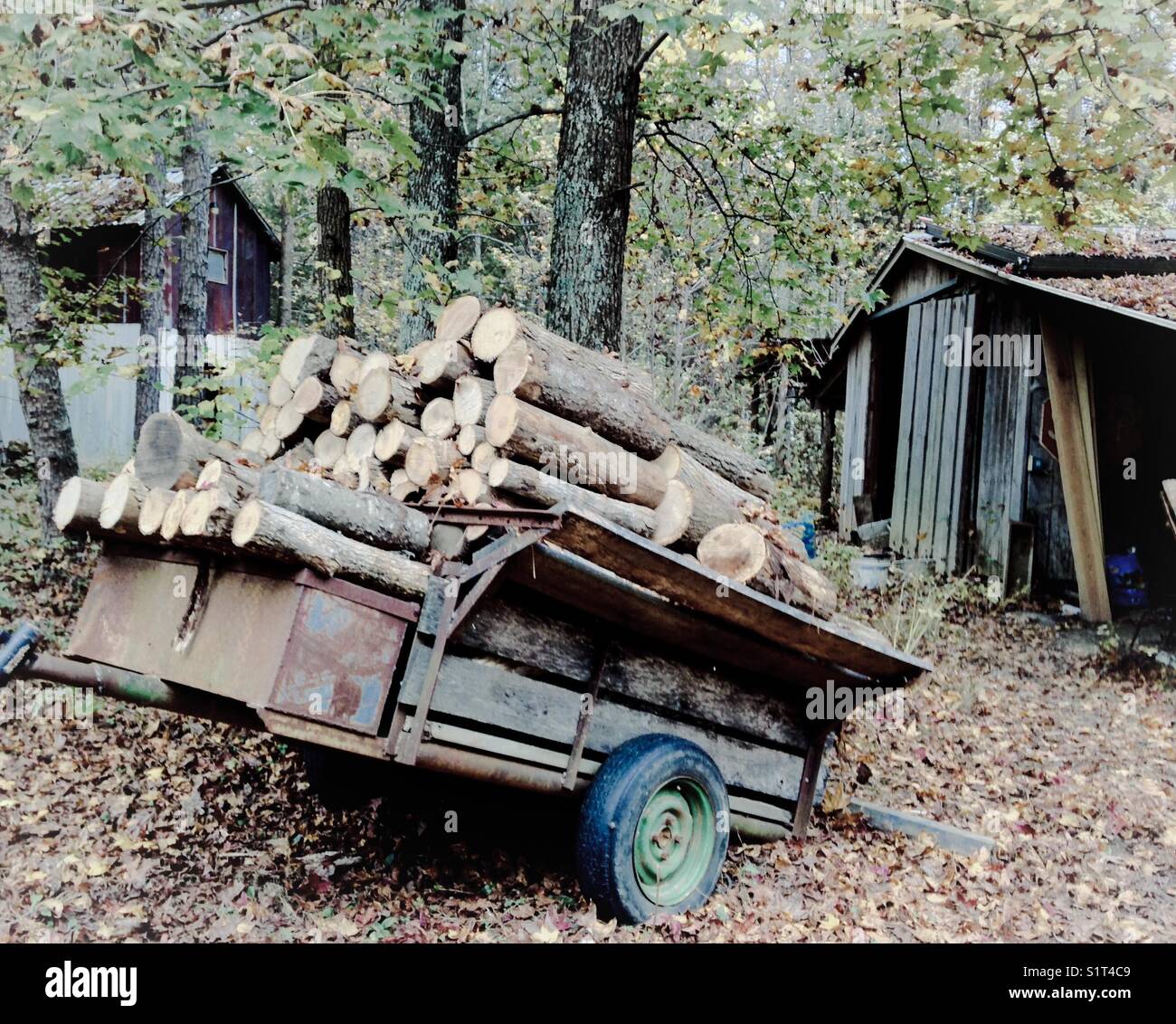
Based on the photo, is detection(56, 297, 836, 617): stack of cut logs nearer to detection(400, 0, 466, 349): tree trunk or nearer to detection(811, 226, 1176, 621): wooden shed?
detection(400, 0, 466, 349): tree trunk

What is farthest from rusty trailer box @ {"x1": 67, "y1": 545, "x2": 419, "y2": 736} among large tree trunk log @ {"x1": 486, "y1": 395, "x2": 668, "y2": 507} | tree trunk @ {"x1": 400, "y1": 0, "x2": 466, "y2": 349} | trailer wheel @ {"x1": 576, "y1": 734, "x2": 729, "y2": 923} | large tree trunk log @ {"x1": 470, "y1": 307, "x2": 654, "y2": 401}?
tree trunk @ {"x1": 400, "y1": 0, "x2": 466, "y2": 349}

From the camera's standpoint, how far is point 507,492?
10.9ft

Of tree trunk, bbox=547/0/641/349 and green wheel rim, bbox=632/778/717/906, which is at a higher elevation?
tree trunk, bbox=547/0/641/349

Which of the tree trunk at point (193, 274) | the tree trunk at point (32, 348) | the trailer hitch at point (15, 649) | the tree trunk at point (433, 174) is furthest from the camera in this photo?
the tree trunk at point (193, 274)

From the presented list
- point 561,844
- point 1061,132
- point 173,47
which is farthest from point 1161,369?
point 173,47

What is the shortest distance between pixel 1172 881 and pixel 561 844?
286cm

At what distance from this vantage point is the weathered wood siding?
35.0 feet

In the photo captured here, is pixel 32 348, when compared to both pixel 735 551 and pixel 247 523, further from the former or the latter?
pixel 735 551

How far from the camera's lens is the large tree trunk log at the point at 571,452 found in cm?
344

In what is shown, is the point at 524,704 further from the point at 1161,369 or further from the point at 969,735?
the point at 1161,369

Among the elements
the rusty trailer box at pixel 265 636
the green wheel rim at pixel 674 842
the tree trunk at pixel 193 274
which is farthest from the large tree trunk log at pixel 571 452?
the tree trunk at pixel 193 274

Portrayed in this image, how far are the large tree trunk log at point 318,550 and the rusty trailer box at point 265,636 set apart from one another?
2.1 inches

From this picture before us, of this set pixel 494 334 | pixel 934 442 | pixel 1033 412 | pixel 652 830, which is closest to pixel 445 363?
pixel 494 334

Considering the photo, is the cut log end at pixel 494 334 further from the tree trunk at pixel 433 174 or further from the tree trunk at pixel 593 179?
the tree trunk at pixel 433 174
